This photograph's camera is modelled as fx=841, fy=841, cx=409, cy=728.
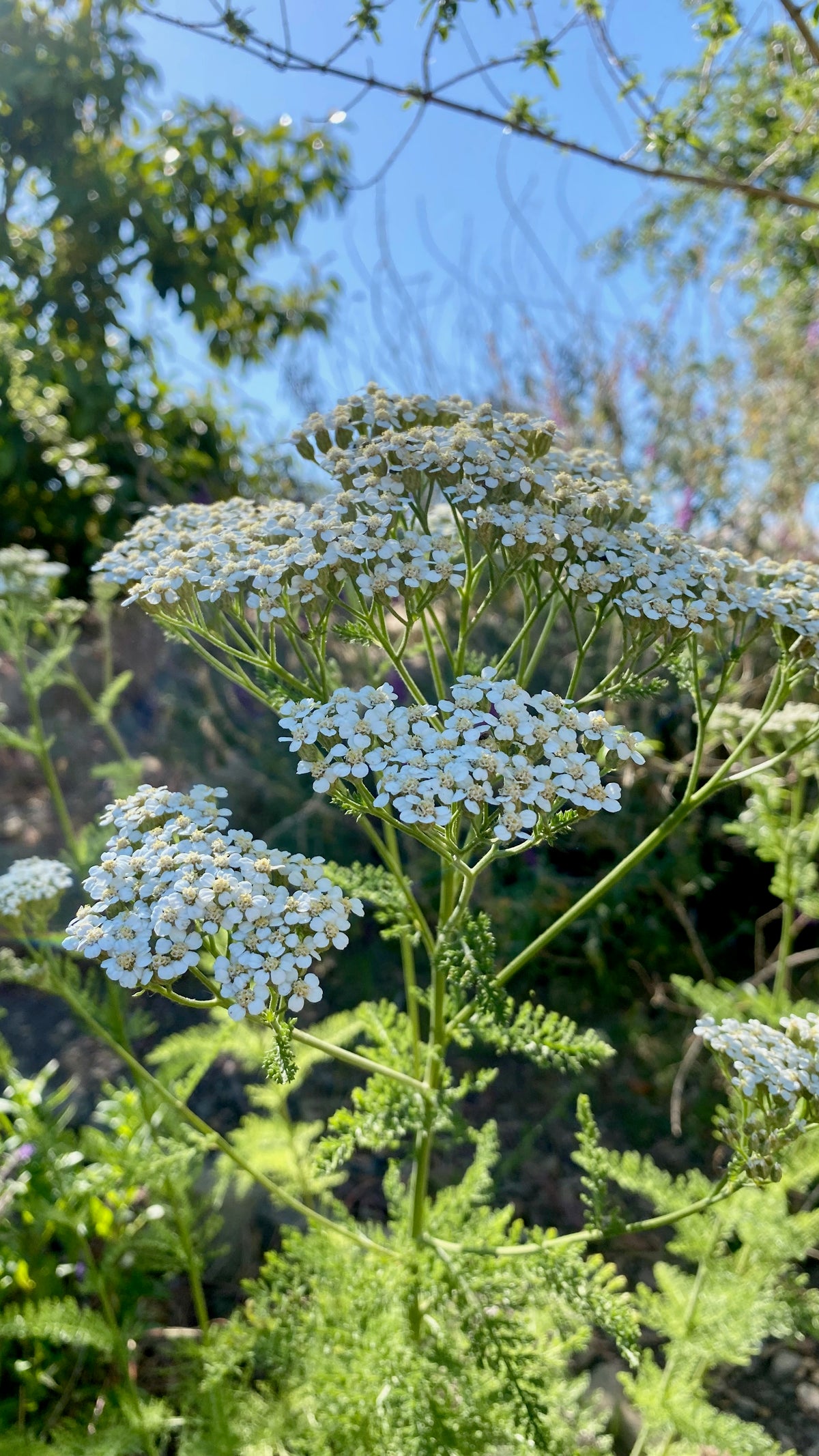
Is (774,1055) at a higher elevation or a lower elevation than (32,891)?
lower

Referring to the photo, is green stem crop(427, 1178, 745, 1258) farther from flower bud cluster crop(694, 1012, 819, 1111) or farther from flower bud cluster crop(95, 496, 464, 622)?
flower bud cluster crop(95, 496, 464, 622)

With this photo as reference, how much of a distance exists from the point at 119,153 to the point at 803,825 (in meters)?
5.72

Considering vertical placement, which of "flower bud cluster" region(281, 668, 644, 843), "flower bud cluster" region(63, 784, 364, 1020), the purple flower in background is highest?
"flower bud cluster" region(281, 668, 644, 843)

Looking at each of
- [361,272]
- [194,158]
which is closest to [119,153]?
[194,158]

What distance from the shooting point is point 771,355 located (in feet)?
15.1

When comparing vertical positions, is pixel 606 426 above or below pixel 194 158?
below

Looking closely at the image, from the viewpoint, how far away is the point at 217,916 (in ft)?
3.22

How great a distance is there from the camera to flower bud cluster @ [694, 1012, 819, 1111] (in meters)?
1.12

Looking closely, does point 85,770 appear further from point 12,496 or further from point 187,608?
point 187,608

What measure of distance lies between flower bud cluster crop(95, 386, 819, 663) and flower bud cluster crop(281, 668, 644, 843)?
188 millimetres

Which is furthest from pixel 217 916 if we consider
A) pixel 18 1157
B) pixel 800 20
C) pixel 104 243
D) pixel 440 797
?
pixel 104 243

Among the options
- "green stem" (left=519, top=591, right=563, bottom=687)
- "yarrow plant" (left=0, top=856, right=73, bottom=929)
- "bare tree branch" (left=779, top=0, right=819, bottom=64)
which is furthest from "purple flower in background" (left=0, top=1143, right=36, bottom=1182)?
"bare tree branch" (left=779, top=0, right=819, bottom=64)

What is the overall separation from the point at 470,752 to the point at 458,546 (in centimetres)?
51

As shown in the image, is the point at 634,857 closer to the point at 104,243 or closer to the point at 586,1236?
the point at 586,1236
